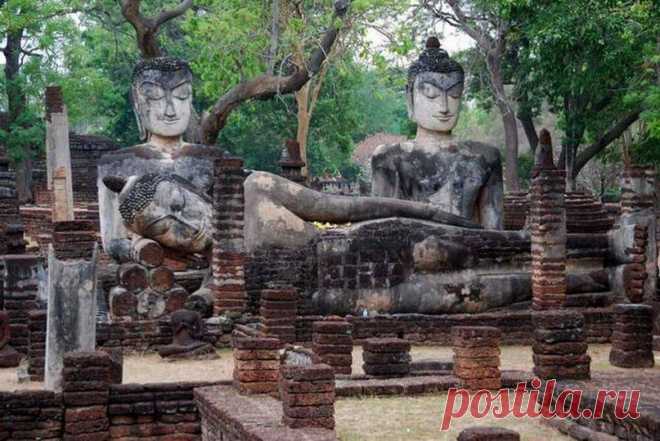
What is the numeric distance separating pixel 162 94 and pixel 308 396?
964 cm

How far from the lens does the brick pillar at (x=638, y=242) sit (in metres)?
16.9

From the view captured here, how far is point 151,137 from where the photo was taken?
18281 millimetres

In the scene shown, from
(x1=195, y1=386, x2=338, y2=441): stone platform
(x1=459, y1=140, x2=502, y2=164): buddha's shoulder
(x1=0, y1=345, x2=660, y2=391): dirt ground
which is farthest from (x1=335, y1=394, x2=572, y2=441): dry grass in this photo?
(x1=459, y1=140, x2=502, y2=164): buddha's shoulder

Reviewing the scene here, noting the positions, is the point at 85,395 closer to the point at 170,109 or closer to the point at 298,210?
the point at 298,210

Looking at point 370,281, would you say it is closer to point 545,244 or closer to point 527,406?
point 545,244

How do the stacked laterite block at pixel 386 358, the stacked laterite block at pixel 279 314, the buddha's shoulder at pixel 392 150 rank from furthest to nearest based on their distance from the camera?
the buddha's shoulder at pixel 392 150 < the stacked laterite block at pixel 279 314 < the stacked laterite block at pixel 386 358

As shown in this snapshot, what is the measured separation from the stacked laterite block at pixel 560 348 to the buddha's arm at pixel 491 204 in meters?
6.89

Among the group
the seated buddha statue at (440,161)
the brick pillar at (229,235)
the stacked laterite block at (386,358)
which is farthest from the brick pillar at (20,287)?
the seated buddha statue at (440,161)

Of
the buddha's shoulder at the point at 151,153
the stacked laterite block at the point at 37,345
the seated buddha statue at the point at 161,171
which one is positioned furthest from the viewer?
the buddha's shoulder at the point at 151,153

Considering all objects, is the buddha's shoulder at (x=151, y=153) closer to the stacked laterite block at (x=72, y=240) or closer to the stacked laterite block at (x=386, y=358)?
the stacked laterite block at (x=72, y=240)

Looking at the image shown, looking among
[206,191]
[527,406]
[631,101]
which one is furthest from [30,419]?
[631,101]

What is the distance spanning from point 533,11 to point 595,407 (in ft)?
43.2

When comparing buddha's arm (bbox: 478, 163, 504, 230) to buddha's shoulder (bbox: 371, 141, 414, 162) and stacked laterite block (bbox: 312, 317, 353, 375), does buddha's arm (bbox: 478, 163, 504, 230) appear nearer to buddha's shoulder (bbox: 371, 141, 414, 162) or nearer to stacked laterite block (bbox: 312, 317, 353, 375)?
buddha's shoulder (bbox: 371, 141, 414, 162)

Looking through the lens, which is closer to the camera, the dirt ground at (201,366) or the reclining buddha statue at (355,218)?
the dirt ground at (201,366)
